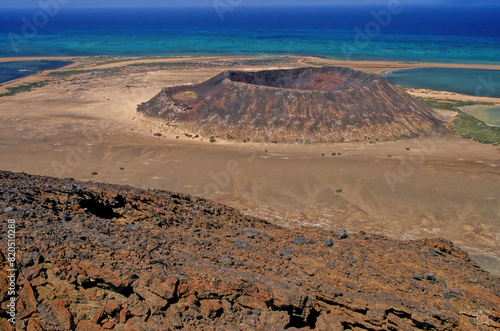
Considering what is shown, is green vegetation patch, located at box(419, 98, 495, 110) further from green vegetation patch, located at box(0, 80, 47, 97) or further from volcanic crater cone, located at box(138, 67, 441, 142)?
green vegetation patch, located at box(0, 80, 47, 97)

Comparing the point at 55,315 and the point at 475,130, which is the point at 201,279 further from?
the point at 475,130

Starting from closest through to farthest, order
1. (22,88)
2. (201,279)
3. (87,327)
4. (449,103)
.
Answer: (87,327) → (201,279) → (449,103) → (22,88)

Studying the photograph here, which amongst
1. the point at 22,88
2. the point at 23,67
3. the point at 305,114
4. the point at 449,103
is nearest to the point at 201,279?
the point at 305,114

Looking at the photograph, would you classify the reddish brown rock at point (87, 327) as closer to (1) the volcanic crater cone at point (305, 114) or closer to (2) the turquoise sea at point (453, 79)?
(1) the volcanic crater cone at point (305, 114)

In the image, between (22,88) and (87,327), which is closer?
(87,327)

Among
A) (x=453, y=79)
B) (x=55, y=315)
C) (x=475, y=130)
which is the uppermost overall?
(x=453, y=79)

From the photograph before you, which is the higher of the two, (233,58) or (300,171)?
(233,58)
